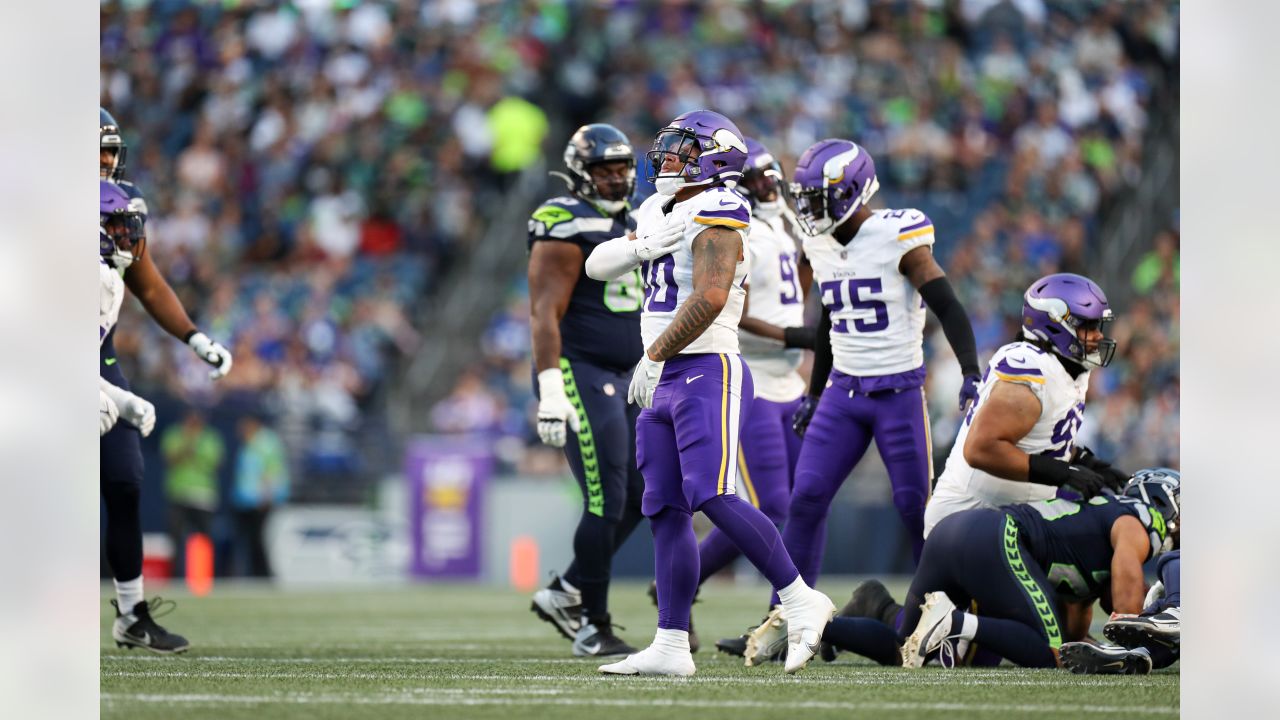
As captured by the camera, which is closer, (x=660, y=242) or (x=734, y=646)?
(x=660, y=242)

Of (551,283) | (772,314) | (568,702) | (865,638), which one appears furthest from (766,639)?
(772,314)

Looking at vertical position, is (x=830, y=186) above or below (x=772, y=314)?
above

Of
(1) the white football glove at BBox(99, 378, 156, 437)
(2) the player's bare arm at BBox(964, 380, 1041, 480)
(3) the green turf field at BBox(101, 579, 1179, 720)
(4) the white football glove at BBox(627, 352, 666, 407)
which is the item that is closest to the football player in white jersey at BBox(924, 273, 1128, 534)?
(2) the player's bare arm at BBox(964, 380, 1041, 480)

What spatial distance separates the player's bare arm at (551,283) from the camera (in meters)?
6.88

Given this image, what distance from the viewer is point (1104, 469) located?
634 cm

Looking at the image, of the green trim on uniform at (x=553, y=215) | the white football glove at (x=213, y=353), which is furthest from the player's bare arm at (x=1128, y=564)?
the white football glove at (x=213, y=353)

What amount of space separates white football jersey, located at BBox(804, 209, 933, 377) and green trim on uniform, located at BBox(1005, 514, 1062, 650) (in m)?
0.97

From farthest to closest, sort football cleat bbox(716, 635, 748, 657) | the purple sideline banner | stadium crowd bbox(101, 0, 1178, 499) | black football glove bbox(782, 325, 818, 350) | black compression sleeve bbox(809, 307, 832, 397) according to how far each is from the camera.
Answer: stadium crowd bbox(101, 0, 1178, 499)
the purple sideline banner
black football glove bbox(782, 325, 818, 350)
black compression sleeve bbox(809, 307, 832, 397)
football cleat bbox(716, 635, 748, 657)

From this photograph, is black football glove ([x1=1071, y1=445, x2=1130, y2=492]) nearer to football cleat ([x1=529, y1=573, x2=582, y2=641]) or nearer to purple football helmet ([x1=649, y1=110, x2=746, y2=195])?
purple football helmet ([x1=649, y1=110, x2=746, y2=195])

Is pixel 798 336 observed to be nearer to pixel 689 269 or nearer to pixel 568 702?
pixel 689 269

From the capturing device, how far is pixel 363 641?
26.4 ft

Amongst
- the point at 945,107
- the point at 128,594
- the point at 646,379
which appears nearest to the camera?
the point at 646,379

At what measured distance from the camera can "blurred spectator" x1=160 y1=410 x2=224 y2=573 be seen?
14.3 metres

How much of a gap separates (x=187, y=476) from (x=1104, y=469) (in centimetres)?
971
